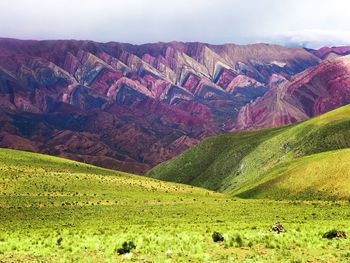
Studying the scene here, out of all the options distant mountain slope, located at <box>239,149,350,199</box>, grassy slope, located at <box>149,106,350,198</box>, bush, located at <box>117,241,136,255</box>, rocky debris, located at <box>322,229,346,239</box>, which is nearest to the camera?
bush, located at <box>117,241,136,255</box>

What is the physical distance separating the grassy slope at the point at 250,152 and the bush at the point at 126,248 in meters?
87.0

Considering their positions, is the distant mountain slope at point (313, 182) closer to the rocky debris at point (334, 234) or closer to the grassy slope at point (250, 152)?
the grassy slope at point (250, 152)

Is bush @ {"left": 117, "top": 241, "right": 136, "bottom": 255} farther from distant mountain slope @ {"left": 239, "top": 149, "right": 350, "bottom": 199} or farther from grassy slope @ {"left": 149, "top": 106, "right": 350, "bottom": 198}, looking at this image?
grassy slope @ {"left": 149, "top": 106, "right": 350, "bottom": 198}

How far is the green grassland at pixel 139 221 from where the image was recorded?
97.1 ft

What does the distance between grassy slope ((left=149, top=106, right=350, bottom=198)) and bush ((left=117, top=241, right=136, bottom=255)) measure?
286 ft

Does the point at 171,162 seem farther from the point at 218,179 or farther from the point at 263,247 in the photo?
the point at 263,247

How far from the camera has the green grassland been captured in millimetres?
29609

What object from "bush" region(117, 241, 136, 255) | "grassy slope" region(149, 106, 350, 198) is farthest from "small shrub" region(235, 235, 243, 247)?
"grassy slope" region(149, 106, 350, 198)

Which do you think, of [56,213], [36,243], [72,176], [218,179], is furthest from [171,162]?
[36,243]

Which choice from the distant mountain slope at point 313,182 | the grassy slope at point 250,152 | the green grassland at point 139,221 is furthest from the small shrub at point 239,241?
the grassy slope at point 250,152

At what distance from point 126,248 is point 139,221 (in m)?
29.0

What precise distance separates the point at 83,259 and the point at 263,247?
11.6 meters

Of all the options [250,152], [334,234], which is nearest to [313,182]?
[334,234]

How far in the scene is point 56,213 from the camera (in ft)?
223
